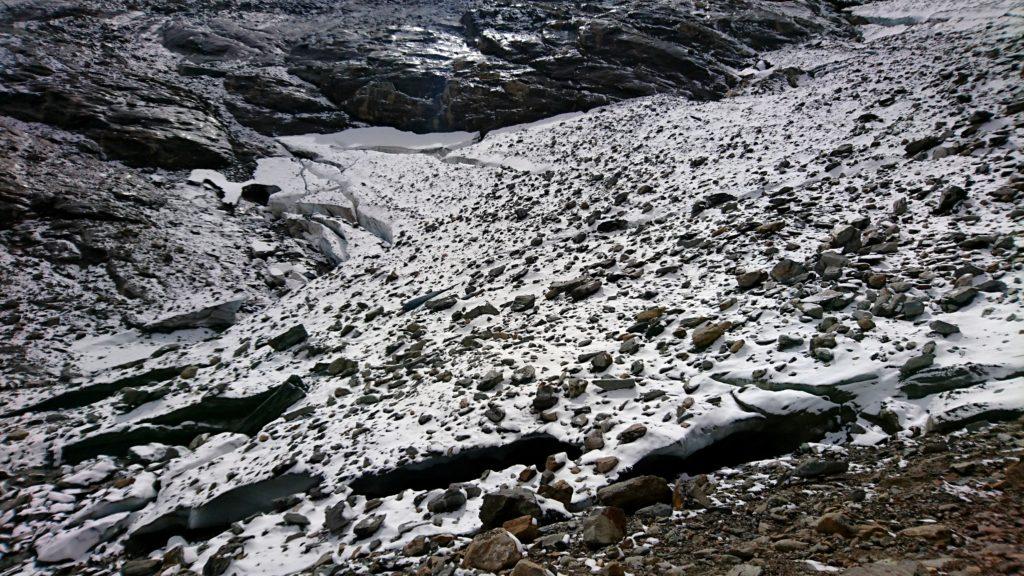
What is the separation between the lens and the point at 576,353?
7625 millimetres

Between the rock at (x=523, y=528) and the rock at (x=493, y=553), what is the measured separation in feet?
0.42

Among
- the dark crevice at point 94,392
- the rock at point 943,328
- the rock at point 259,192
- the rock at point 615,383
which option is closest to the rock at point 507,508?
the rock at point 615,383

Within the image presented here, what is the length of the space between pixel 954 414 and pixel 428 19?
37.5 m

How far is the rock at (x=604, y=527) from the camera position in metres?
4.27

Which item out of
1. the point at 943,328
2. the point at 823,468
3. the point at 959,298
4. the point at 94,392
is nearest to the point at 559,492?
the point at 823,468

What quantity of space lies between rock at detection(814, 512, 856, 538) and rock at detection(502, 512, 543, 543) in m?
2.32

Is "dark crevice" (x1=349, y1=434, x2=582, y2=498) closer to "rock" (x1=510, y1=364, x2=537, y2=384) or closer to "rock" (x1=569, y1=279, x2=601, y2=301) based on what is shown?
"rock" (x1=510, y1=364, x2=537, y2=384)

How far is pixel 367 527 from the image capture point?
529cm

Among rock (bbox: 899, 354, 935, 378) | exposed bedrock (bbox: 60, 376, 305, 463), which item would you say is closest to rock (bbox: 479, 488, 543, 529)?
rock (bbox: 899, 354, 935, 378)

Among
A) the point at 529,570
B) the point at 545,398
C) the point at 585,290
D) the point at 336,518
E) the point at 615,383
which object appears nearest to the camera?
the point at 529,570

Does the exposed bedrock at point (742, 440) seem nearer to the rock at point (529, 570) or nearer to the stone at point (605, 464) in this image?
the stone at point (605, 464)

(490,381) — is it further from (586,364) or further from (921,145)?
(921,145)

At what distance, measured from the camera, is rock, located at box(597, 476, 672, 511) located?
4.75 meters

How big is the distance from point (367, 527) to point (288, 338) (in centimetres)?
732
